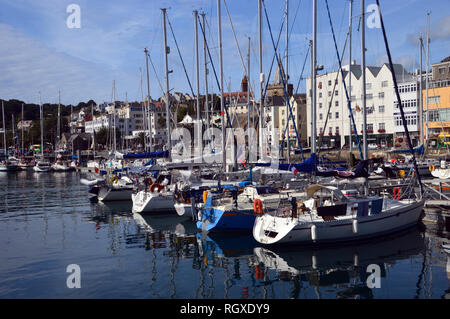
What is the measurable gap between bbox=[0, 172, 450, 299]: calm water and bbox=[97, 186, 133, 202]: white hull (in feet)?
37.9

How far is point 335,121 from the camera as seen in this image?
9175 cm

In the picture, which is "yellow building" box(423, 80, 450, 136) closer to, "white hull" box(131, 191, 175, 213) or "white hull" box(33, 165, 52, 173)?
"white hull" box(131, 191, 175, 213)

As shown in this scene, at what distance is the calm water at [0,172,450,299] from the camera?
15758 millimetres

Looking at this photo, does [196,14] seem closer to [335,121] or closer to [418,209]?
[418,209]

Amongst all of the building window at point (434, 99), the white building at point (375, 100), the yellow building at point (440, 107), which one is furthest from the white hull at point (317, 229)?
the white building at point (375, 100)

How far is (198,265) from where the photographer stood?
1928 centimetres

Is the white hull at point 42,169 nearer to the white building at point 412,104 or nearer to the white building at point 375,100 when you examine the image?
the white building at point 375,100

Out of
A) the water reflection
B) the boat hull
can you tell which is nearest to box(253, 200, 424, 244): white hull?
the water reflection

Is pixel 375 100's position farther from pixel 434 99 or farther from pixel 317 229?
pixel 317 229

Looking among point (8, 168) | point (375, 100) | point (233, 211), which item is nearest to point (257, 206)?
point (233, 211)

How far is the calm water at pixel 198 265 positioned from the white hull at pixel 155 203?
3.46 m

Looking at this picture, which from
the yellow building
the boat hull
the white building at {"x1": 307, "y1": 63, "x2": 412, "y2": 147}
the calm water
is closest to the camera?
the calm water

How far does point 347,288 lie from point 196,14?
32957 millimetres

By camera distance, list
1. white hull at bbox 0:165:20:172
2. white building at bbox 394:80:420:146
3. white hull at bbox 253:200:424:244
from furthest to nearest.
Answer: white hull at bbox 0:165:20:172 → white building at bbox 394:80:420:146 → white hull at bbox 253:200:424:244
